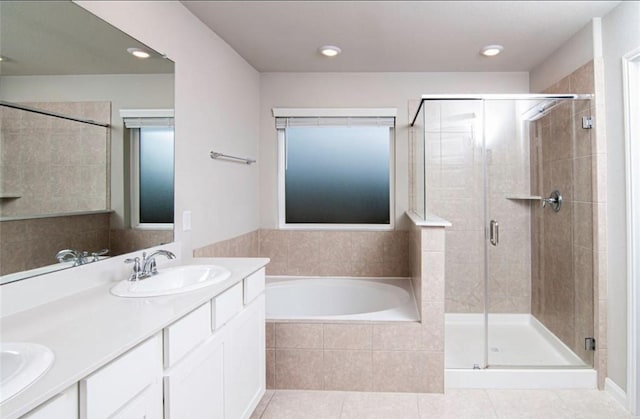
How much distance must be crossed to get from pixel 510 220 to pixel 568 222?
0.39 metres

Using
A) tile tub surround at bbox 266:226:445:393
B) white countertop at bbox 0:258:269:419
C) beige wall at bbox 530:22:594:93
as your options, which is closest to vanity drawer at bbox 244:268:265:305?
white countertop at bbox 0:258:269:419

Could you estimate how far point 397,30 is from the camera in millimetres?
2580

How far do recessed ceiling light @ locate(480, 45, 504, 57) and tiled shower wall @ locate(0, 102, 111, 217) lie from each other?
2.68 metres

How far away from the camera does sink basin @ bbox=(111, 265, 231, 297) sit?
1.42m

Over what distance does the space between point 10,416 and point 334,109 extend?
127 inches

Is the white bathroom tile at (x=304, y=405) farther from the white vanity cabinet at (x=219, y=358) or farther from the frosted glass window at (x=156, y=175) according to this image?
the frosted glass window at (x=156, y=175)

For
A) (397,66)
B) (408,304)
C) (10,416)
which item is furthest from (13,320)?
(397,66)

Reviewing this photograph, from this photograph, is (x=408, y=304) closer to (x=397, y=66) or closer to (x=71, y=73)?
(x=397, y=66)

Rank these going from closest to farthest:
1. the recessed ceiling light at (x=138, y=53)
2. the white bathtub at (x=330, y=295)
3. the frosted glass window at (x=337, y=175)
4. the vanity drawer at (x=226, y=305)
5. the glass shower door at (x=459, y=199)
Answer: the vanity drawer at (x=226, y=305)
the recessed ceiling light at (x=138, y=53)
the glass shower door at (x=459, y=199)
the white bathtub at (x=330, y=295)
the frosted glass window at (x=337, y=175)

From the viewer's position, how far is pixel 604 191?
2385mm

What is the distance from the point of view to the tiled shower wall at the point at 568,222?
246 centimetres

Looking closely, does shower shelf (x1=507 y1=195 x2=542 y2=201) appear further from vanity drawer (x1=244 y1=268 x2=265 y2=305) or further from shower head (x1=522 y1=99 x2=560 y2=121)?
vanity drawer (x1=244 y1=268 x2=265 y2=305)

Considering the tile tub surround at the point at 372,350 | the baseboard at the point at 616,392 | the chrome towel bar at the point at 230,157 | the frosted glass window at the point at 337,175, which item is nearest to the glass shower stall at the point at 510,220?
the baseboard at the point at 616,392

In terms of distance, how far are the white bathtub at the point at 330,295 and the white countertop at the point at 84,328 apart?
1836 millimetres
